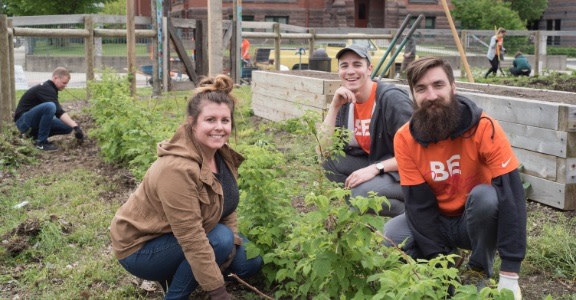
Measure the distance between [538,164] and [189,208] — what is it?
321 cm

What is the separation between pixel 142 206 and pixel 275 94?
5929 mm

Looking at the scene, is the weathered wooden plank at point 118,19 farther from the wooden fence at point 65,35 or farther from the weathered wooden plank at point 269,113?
→ the weathered wooden plank at point 269,113

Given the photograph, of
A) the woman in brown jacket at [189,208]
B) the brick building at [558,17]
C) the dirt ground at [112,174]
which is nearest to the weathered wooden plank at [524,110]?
the dirt ground at [112,174]

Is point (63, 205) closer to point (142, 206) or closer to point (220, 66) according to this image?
point (220, 66)

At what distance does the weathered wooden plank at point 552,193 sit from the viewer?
5.16 metres

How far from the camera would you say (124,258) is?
3.59 meters

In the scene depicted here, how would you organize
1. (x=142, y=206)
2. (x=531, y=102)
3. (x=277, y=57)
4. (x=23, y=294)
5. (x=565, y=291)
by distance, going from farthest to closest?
(x=277, y=57)
(x=531, y=102)
(x=23, y=294)
(x=565, y=291)
(x=142, y=206)

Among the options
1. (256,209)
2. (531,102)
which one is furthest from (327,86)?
(256,209)

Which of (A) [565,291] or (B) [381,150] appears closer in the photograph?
(A) [565,291]

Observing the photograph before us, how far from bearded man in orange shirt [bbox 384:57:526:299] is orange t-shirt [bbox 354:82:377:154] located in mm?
870

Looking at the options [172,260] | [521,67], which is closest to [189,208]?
[172,260]

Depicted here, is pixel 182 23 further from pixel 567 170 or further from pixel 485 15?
pixel 485 15

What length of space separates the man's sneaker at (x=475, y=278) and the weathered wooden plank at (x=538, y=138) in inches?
77.7

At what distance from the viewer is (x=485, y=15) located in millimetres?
37031
